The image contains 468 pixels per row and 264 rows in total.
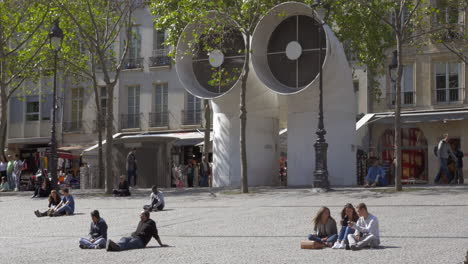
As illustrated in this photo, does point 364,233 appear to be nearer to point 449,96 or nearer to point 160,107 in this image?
point 449,96

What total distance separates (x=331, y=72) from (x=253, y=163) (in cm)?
503

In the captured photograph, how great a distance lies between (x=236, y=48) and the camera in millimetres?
31438

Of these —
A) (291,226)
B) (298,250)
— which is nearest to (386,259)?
(298,250)

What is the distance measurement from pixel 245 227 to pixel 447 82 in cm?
2343

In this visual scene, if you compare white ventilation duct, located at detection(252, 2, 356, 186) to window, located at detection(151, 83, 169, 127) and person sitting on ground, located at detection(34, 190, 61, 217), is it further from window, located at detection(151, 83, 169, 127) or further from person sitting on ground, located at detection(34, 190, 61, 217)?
window, located at detection(151, 83, 169, 127)

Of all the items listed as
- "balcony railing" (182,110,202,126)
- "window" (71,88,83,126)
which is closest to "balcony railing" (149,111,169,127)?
"balcony railing" (182,110,202,126)

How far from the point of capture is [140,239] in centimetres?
1402

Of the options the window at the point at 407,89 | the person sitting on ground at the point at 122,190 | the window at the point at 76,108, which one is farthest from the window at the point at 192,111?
the person sitting on ground at the point at 122,190

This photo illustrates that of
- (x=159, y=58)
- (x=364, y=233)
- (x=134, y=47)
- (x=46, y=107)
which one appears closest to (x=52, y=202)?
(x=364, y=233)

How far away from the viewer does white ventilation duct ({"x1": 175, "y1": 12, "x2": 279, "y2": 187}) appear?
30859 millimetres

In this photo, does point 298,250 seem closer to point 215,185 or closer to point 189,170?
point 215,185

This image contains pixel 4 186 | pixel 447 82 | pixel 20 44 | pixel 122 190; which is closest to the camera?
pixel 122 190

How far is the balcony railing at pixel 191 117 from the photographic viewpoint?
43050mm

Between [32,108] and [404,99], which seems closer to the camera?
[404,99]
